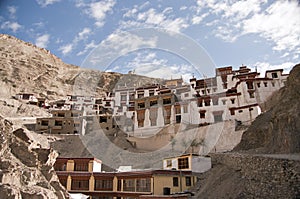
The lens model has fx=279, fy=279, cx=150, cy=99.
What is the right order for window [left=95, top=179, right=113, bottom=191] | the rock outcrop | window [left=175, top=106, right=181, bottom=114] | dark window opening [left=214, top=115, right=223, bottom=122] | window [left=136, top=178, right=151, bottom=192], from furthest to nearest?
window [left=175, top=106, right=181, bottom=114] < dark window opening [left=214, top=115, right=223, bottom=122] < window [left=95, top=179, right=113, bottom=191] < window [left=136, top=178, right=151, bottom=192] < the rock outcrop

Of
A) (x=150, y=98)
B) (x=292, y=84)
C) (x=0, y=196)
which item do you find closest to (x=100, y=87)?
(x=150, y=98)

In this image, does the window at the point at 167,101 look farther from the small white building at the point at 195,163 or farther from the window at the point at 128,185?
the window at the point at 128,185

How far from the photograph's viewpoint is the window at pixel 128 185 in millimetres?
22786

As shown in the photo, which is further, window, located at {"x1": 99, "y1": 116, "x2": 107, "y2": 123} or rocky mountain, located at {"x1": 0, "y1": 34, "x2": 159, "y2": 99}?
rocky mountain, located at {"x1": 0, "y1": 34, "x2": 159, "y2": 99}

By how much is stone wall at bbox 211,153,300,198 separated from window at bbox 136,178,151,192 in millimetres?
8221

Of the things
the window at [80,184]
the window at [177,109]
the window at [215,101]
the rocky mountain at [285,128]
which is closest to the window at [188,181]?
the rocky mountain at [285,128]

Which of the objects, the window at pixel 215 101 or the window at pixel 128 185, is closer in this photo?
the window at pixel 128 185

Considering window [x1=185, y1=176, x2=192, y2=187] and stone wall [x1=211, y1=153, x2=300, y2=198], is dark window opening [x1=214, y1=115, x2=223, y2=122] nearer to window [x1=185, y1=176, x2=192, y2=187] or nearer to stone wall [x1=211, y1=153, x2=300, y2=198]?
window [x1=185, y1=176, x2=192, y2=187]

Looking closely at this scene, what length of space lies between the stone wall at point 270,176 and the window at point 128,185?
993 centimetres

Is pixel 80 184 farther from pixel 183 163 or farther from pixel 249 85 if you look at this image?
pixel 249 85

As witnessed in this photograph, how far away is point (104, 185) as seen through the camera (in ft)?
77.8

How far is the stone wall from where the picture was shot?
1028 cm

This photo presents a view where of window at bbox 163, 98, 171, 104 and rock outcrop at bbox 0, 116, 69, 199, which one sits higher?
window at bbox 163, 98, 171, 104

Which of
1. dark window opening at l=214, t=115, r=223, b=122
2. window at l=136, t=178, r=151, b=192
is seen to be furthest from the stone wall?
dark window opening at l=214, t=115, r=223, b=122
